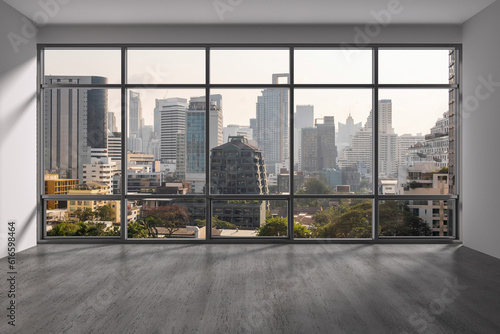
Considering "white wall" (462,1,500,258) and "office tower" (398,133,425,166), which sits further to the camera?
"office tower" (398,133,425,166)

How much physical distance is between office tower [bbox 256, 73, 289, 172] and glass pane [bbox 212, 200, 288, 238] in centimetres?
67

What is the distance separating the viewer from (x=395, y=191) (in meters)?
6.21

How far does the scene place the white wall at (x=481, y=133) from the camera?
531 cm

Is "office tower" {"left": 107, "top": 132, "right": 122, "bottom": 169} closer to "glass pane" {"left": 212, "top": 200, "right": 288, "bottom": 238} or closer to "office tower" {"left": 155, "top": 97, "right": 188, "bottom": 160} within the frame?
"office tower" {"left": 155, "top": 97, "right": 188, "bottom": 160}

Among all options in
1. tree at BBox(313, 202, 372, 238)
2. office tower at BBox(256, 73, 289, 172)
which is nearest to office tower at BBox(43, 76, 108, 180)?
office tower at BBox(256, 73, 289, 172)

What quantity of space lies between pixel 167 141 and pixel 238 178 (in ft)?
4.20

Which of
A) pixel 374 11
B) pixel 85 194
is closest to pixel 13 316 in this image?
pixel 85 194

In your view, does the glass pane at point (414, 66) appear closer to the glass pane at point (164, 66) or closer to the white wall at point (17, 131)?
the glass pane at point (164, 66)

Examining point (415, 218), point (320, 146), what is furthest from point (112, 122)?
point (415, 218)

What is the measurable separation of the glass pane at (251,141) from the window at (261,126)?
0.02m

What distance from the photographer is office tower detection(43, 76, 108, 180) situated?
6176 mm

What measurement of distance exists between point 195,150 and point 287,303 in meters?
3.38

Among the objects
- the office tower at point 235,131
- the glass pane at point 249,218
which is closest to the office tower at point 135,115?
the office tower at point 235,131

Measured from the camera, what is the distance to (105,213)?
6223 mm
